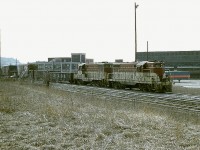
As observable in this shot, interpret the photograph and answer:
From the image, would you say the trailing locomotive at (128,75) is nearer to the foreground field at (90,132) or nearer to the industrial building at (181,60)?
the foreground field at (90,132)

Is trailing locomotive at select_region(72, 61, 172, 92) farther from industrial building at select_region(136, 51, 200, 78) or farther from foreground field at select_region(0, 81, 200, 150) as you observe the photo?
industrial building at select_region(136, 51, 200, 78)

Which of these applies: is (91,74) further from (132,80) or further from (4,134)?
(4,134)

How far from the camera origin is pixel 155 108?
15781 mm

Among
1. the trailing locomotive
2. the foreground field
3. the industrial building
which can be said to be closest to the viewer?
the foreground field

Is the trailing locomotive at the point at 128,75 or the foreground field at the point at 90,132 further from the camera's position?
the trailing locomotive at the point at 128,75

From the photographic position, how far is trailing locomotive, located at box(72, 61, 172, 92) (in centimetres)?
2605

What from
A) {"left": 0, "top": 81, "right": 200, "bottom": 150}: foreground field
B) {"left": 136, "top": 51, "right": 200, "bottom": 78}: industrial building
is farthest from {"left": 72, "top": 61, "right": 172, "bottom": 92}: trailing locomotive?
{"left": 136, "top": 51, "right": 200, "bottom": 78}: industrial building

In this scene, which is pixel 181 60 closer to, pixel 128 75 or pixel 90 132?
pixel 128 75

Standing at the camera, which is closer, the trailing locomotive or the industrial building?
the trailing locomotive

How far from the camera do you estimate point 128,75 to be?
28.9 m

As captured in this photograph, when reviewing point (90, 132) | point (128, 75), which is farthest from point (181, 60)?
point (90, 132)

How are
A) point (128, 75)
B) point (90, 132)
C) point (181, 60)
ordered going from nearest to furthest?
point (90, 132) < point (128, 75) < point (181, 60)

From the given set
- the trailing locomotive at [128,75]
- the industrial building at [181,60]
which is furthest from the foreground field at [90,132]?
the industrial building at [181,60]

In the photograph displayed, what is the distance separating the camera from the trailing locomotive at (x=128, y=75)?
85.5 feet
